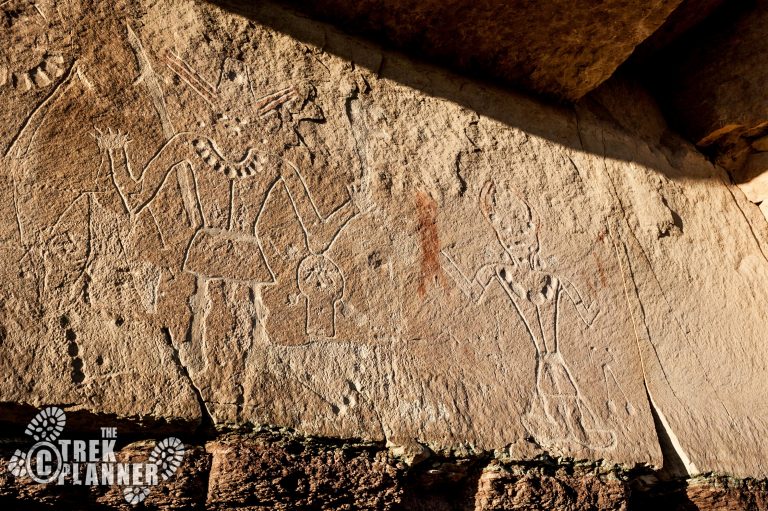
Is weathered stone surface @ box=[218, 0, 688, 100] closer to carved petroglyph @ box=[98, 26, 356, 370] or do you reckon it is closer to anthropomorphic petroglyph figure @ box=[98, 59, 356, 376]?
carved petroglyph @ box=[98, 26, 356, 370]

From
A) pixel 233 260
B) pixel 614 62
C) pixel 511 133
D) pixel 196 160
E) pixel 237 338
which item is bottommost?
pixel 237 338

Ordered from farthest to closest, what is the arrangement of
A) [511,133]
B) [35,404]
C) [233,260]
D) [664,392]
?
[511,133], [664,392], [233,260], [35,404]

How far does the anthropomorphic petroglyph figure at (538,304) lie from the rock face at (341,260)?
0.01m

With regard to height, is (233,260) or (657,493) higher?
(233,260)

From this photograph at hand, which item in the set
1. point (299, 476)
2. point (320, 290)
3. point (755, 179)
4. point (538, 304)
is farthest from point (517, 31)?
point (299, 476)

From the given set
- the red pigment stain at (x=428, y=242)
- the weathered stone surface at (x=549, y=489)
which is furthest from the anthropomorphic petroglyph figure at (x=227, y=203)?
the weathered stone surface at (x=549, y=489)

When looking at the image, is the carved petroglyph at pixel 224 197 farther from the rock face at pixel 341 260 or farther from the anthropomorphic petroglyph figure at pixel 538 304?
the anthropomorphic petroglyph figure at pixel 538 304

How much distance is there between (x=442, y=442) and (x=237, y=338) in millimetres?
802

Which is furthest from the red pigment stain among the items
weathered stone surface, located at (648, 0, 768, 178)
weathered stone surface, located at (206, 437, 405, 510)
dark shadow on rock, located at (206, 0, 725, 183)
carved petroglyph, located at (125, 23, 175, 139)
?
weathered stone surface, located at (648, 0, 768, 178)

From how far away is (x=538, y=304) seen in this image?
3.76m

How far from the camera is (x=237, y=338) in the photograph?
10.2ft

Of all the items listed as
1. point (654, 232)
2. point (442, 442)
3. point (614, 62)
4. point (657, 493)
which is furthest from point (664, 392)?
point (614, 62)

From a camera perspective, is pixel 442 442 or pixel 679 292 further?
pixel 679 292

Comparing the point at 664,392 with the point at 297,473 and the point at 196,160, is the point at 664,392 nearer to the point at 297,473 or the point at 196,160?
the point at 297,473
